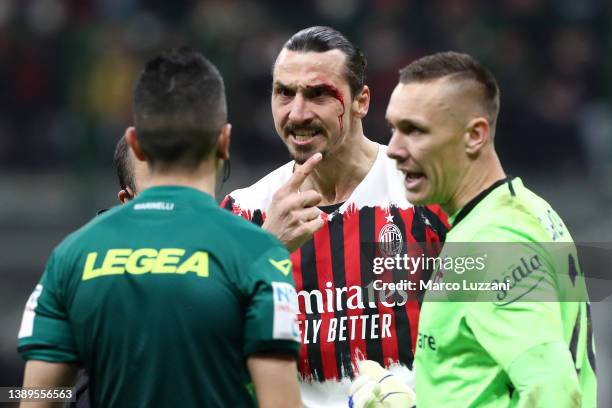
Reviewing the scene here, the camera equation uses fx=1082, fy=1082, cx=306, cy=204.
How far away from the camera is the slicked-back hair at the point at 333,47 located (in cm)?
461

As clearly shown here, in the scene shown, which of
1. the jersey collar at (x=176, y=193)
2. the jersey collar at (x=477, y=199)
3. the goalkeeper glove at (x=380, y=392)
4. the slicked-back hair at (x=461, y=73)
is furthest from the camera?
the goalkeeper glove at (x=380, y=392)

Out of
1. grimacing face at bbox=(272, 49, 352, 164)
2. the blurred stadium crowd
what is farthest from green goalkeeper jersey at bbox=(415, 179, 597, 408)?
the blurred stadium crowd

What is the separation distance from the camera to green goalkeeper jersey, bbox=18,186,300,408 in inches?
111

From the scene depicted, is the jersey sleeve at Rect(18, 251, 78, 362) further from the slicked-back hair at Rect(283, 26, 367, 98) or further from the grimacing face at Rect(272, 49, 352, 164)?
the slicked-back hair at Rect(283, 26, 367, 98)

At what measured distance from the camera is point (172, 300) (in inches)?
112

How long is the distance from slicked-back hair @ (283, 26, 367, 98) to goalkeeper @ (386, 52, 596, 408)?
1043 millimetres

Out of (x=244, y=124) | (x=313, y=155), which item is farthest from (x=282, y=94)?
(x=244, y=124)

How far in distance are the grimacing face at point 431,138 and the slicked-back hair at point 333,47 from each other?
1.12 m

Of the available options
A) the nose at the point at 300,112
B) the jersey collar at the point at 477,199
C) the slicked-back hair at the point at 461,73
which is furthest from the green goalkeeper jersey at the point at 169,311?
the nose at the point at 300,112

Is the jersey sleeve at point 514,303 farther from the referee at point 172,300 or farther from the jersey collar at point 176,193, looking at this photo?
the jersey collar at point 176,193

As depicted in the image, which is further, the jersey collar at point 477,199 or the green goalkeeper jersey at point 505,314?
the jersey collar at point 477,199

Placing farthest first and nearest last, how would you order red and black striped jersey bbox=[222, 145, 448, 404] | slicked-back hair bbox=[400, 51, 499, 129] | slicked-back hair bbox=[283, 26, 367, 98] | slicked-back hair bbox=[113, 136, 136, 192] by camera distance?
1. slicked-back hair bbox=[283, 26, 367, 98]
2. red and black striped jersey bbox=[222, 145, 448, 404]
3. slicked-back hair bbox=[113, 136, 136, 192]
4. slicked-back hair bbox=[400, 51, 499, 129]

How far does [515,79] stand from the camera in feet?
42.2

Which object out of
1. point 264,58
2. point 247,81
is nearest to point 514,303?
point 247,81
